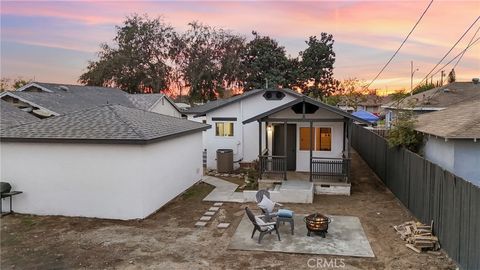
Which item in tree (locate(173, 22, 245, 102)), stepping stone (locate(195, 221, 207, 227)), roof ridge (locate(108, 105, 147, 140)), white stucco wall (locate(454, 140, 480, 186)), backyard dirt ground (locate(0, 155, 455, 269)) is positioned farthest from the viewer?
tree (locate(173, 22, 245, 102))

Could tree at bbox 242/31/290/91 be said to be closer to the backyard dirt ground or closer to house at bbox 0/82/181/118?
house at bbox 0/82/181/118

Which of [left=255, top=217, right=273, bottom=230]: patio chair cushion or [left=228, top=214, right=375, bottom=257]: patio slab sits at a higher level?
[left=255, top=217, right=273, bottom=230]: patio chair cushion

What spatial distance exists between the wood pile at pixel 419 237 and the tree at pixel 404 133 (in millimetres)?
4622

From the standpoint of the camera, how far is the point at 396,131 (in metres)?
13.7

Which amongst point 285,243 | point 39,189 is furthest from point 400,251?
point 39,189

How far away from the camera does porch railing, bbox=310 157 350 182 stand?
47.7ft

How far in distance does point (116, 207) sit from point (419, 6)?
15.1 meters

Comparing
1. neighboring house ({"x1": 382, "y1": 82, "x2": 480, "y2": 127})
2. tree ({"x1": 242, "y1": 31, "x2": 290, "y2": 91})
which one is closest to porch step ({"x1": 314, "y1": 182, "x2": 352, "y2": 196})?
neighboring house ({"x1": 382, "y1": 82, "x2": 480, "y2": 127})

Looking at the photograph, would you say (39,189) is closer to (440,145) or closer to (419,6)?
(440,145)

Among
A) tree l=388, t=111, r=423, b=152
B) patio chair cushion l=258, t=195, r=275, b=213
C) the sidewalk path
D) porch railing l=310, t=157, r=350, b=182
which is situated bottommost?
the sidewalk path

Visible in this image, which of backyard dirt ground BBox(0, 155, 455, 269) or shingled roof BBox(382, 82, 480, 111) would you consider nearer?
Answer: backyard dirt ground BBox(0, 155, 455, 269)

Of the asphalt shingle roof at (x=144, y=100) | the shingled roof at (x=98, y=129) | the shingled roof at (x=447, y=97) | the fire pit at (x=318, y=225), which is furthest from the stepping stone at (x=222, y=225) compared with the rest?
the asphalt shingle roof at (x=144, y=100)

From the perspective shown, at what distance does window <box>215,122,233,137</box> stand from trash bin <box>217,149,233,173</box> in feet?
5.22

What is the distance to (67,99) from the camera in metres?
24.2
